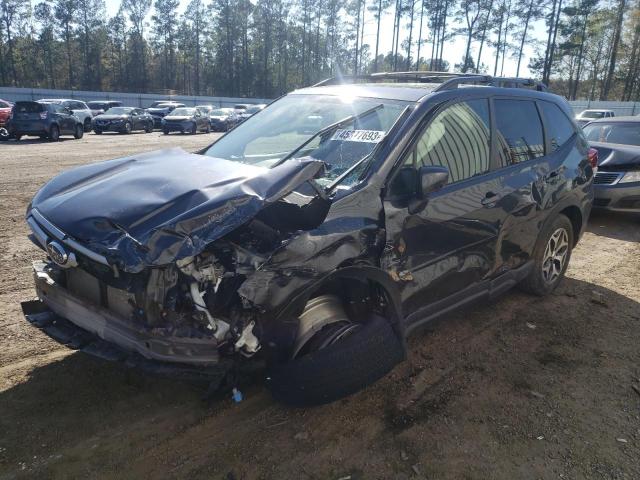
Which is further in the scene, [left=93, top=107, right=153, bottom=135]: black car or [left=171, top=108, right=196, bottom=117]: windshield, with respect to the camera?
[left=171, top=108, right=196, bottom=117]: windshield

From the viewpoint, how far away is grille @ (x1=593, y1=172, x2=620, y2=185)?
7895mm

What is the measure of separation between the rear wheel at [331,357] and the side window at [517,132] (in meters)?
1.90

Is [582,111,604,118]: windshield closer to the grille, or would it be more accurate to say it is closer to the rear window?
the grille

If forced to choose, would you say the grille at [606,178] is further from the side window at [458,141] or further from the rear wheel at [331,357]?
the rear wheel at [331,357]

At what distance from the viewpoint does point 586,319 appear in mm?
4434

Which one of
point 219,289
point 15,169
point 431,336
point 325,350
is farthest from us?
point 15,169

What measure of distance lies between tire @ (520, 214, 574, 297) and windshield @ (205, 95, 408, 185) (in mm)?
2090

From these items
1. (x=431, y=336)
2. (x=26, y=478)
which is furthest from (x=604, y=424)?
(x=26, y=478)

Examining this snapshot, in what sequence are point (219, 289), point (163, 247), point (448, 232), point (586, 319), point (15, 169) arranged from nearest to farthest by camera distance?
point (163, 247), point (219, 289), point (448, 232), point (586, 319), point (15, 169)

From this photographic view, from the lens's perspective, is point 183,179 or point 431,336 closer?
point 183,179

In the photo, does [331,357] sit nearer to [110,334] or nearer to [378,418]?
[378,418]

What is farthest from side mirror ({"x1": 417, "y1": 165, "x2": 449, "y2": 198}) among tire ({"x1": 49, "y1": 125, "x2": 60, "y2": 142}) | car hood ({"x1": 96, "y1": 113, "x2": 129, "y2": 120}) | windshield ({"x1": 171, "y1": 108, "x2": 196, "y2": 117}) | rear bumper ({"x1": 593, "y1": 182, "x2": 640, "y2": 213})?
windshield ({"x1": 171, "y1": 108, "x2": 196, "y2": 117})

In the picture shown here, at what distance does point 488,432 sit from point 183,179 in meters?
2.34

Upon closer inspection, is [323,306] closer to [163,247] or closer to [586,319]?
[163,247]
